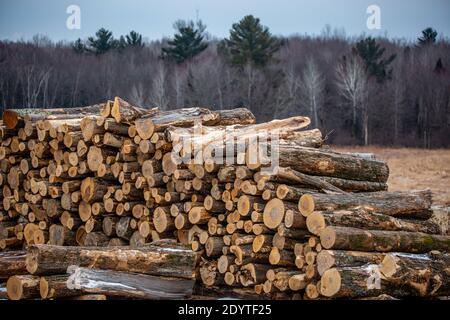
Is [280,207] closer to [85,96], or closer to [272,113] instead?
[272,113]

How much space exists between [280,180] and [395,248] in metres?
1.68

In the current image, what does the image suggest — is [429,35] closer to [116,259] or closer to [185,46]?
[185,46]

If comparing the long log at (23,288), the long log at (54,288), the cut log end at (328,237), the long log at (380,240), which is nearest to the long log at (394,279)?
the long log at (380,240)

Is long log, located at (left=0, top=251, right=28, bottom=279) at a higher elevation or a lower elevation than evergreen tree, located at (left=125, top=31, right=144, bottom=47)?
lower

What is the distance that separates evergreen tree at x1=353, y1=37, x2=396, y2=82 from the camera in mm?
52406

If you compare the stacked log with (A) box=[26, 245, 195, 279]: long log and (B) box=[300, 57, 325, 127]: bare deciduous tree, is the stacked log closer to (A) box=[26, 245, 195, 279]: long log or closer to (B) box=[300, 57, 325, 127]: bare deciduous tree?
(A) box=[26, 245, 195, 279]: long log

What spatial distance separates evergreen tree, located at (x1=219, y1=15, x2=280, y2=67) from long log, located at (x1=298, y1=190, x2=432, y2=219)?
4052 centimetres

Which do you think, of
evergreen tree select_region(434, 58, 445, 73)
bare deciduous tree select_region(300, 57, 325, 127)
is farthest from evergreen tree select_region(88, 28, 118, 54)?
evergreen tree select_region(434, 58, 445, 73)

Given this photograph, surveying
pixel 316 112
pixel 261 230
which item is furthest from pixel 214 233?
pixel 316 112

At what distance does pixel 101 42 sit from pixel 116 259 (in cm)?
5626

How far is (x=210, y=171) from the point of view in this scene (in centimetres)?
920

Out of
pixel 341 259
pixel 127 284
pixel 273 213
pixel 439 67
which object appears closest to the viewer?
pixel 341 259

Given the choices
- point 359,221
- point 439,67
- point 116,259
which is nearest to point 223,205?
point 116,259

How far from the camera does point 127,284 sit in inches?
319
